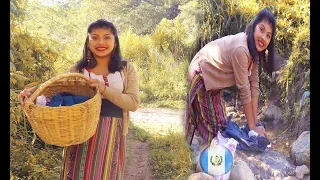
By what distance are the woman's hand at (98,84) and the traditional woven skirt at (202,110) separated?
424mm

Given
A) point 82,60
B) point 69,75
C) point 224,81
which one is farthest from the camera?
point 224,81

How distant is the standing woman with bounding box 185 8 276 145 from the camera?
1.47 meters

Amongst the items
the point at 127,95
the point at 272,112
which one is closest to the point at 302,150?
the point at 272,112

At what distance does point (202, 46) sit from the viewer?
1.59 meters

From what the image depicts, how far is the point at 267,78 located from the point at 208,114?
0.94 feet

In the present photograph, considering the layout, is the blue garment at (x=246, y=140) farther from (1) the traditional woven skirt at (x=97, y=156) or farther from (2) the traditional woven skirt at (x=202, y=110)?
(1) the traditional woven skirt at (x=97, y=156)

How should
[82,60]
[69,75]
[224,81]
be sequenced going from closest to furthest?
[69,75], [82,60], [224,81]

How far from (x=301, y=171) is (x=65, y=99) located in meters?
0.98

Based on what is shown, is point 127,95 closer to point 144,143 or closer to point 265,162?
point 144,143

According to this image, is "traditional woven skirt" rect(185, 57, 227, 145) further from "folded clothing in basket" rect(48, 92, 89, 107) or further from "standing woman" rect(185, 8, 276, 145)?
"folded clothing in basket" rect(48, 92, 89, 107)

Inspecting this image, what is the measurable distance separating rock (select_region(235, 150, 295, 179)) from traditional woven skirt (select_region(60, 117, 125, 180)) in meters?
0.52

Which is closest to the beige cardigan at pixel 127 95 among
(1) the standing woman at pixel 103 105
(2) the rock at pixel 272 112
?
(1) the standing woman at pixel 103 105
